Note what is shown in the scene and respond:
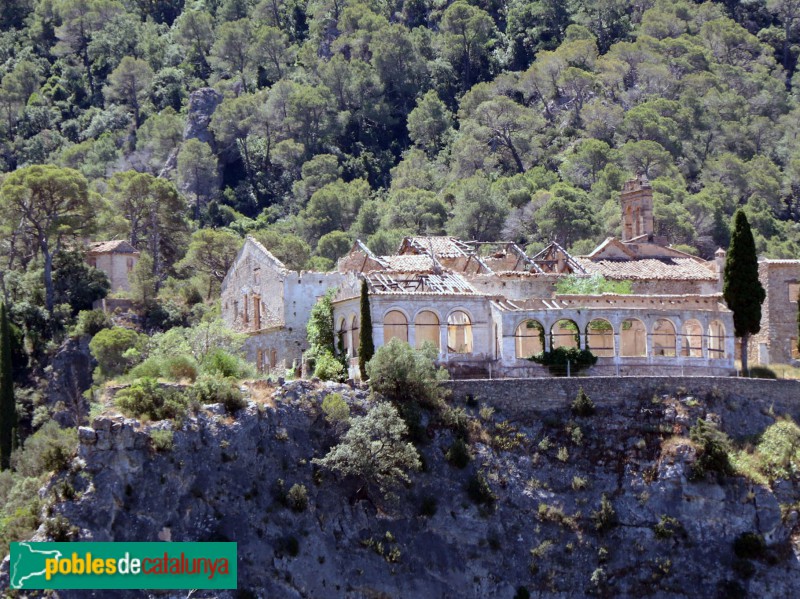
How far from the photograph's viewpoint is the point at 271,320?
2554 inches

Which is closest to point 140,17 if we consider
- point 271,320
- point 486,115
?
point 486,115

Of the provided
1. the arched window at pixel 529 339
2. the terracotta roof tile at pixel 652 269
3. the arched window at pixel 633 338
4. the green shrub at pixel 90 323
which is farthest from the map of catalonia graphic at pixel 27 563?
the terracotta roof tile at pixel 652 269

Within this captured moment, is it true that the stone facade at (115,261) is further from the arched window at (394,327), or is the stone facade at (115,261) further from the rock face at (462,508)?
the rock face at (462,508)

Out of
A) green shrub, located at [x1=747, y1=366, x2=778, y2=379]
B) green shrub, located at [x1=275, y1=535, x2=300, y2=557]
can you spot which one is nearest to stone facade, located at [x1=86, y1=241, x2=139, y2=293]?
green shrub, located at [x1=747, y1=366, x2=778, y2=379]

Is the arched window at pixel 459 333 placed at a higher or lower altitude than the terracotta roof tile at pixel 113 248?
lower

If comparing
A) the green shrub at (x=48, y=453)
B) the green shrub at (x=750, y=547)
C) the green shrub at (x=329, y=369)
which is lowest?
the green shrub at (x=750, y=547)

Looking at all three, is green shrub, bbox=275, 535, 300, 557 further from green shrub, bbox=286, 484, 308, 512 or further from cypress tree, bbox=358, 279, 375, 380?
cypress tree, bbox=358, 279, 375, 380

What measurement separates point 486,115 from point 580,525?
61.0 metres

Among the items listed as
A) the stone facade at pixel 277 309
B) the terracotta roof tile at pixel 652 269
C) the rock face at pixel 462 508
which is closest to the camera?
the rock face at pixel 462 508

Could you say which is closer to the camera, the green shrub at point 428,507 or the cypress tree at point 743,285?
the green shrub at point 428,507

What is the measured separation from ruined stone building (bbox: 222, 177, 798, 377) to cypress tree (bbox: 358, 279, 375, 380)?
62 centimetres

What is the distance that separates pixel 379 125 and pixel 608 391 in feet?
214

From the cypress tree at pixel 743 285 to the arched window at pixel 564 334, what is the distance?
6042 millimetres

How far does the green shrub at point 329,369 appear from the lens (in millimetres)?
57625
